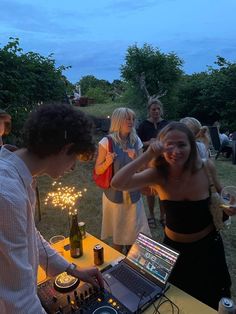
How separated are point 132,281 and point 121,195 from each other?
127cm

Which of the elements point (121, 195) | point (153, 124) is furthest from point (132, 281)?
point (153, 124)

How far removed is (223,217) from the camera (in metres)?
1.70

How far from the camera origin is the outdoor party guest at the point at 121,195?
2.68 meters

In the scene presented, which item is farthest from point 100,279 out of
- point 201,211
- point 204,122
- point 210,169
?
point 204,122

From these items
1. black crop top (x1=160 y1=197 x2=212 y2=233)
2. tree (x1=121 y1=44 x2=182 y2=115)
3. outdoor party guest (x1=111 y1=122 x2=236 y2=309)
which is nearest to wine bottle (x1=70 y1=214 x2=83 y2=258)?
outdoor party guest (x1=111 y1=122 x2=236 y2=309)

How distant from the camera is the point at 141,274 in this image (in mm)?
1479

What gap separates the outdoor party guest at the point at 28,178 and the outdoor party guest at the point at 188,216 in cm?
78

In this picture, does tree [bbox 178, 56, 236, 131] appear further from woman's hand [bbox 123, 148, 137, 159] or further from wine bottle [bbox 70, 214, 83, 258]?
wine bottle [bbox 70, 214, 83, 258]

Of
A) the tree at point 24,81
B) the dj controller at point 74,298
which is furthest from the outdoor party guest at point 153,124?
the dj controller at point 74,298

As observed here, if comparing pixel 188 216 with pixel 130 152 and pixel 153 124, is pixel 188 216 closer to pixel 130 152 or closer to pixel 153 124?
pixel 130 152

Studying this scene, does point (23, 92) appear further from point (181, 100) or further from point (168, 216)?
point (181, 100)

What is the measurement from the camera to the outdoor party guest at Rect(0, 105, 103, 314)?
2.70 ft

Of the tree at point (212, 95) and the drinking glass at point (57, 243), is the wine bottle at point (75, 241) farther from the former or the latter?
the tree at point (212, 95)

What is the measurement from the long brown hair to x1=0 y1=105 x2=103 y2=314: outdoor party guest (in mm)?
817
